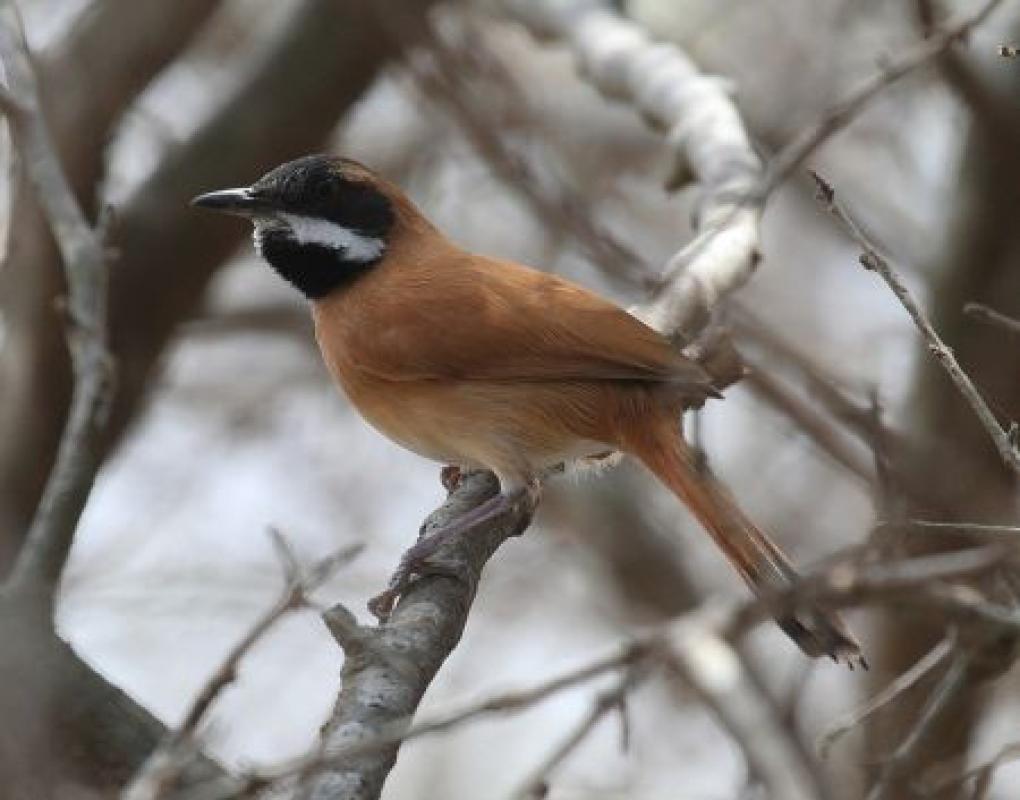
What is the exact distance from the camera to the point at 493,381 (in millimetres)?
5711

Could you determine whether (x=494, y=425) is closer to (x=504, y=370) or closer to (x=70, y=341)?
(x=504, y=370)

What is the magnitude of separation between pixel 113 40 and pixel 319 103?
3.13 ft

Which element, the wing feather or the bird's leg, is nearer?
the bird's leg

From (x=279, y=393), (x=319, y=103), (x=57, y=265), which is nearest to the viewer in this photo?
(x=57, y=265)

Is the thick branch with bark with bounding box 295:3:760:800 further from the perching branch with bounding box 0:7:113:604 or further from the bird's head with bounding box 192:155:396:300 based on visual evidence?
the bird's head with bounding box 192:155:396:300

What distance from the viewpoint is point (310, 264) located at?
20.4ft

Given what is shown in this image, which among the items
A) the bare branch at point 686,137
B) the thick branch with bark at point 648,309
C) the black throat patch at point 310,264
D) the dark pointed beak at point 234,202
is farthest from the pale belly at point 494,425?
the dark pointed beak at point 234,202

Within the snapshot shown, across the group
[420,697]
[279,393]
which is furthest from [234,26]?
[420,697]

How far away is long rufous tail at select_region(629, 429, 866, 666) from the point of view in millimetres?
4531

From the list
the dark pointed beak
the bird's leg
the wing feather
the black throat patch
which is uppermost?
the dark pointed beak

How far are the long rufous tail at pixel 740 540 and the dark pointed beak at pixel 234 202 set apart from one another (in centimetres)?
151

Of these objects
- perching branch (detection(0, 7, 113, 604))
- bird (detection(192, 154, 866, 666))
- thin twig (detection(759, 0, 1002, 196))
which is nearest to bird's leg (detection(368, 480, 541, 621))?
bird (detection(192, 154, 866, 666))

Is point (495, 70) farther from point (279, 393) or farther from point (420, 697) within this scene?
point (420, 697)

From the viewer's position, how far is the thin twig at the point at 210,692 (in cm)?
264
